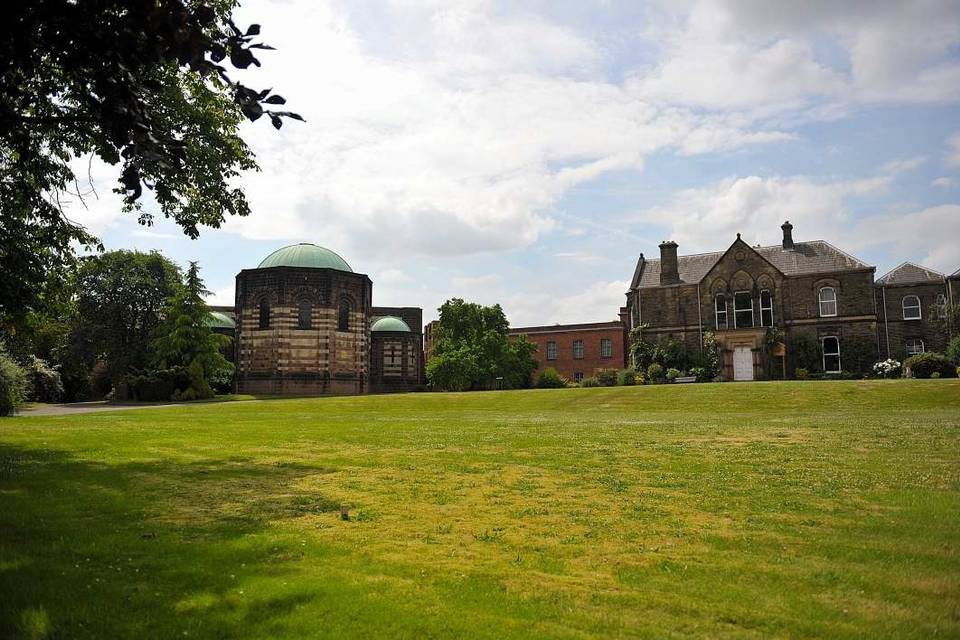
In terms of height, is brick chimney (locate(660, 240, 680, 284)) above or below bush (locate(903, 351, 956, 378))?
above

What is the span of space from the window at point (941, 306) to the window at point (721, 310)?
14354 mm

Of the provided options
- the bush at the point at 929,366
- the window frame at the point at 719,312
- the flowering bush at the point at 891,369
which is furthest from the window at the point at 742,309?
the bush at the point at 929,366

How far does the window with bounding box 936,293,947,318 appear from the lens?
48406 mm

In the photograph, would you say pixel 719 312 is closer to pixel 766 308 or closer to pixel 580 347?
pixel 766 308

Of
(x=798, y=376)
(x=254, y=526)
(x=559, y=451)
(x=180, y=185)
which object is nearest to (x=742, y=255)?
(x=798, y=376)

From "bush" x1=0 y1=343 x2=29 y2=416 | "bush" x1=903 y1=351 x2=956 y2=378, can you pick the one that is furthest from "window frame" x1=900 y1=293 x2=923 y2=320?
"bush" x1=0 y1=343 x2=29 y2=416

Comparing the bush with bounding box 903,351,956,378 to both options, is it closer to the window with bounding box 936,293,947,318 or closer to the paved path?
the window with bounding box 936,293,947,318

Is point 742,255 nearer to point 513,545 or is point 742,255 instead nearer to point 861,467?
point 861,467

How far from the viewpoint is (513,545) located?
750cm

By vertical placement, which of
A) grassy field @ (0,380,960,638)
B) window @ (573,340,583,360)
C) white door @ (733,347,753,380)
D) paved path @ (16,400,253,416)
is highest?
window @ (573,340,583,360)

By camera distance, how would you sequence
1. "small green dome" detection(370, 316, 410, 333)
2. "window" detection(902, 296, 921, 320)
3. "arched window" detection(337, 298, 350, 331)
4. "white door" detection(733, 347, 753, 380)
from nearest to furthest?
"window" detection(902, 296, 921, 320)
"white door" detection(733, 347, 753, 380)
"arched window" detection(337, 298, 350, 331)
"small green dome" detection(370, 316, 410, 333)

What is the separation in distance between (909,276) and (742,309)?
1246cm

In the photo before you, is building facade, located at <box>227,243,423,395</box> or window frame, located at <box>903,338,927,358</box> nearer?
window frame, located at <box>903,338,927,358</box>

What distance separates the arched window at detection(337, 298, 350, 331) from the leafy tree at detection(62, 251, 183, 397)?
41.4 feet
